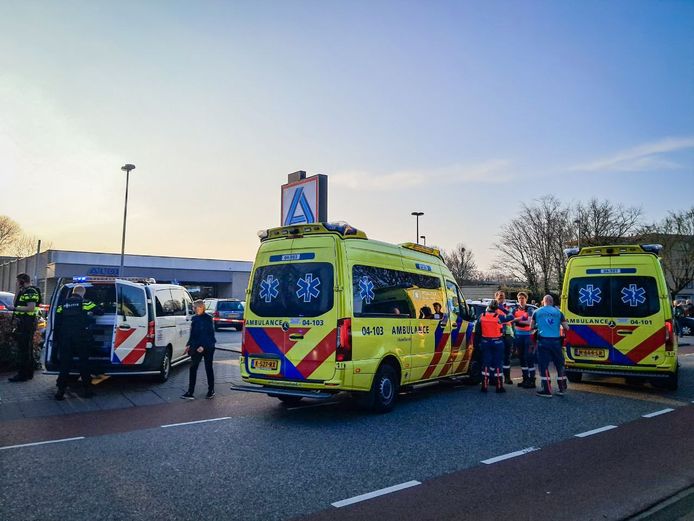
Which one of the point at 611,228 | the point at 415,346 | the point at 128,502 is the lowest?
the point at 128,502

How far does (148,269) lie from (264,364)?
39.8 m

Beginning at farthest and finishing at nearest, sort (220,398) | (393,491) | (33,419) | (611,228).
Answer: (611,228) < (220,398) < (33,419) < (393,491)

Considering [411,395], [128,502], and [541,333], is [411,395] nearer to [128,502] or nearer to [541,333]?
[541,333]

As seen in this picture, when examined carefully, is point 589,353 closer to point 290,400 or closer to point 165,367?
point 290,400

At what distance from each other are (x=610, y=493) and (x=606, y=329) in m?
6.36

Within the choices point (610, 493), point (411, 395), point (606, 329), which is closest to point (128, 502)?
point (610, 493)

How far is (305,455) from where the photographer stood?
587cm

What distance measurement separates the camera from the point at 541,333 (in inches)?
392

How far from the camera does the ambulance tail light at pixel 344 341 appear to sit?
7.40 m

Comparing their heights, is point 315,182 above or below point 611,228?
below

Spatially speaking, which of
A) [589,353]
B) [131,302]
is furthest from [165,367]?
[589,353]

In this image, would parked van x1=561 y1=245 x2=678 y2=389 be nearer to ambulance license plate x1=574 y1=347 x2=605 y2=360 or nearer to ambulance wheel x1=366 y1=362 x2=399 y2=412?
ambulance license plate x1=574 y1=347 x2=605 y2=360

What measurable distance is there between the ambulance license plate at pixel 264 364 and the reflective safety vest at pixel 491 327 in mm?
4351

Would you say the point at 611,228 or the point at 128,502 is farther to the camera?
the point at 611,228
